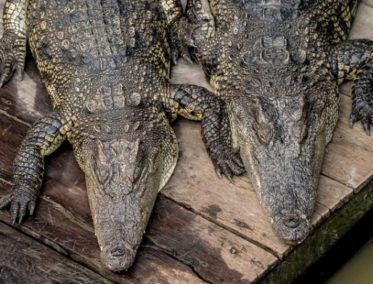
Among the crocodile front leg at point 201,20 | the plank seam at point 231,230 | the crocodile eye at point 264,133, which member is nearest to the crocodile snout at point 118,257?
the plank seam at point 231,230

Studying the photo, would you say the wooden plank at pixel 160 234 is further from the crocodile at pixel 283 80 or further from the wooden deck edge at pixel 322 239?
the crocodile at pixel 283 80

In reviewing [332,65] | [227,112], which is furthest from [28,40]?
[332,65]

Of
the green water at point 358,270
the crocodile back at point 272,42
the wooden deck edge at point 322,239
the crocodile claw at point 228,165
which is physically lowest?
the green water at point 358,270

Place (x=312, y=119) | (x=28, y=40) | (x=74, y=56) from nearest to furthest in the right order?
(x=312, y=119) < (x=74, y=56) < (x=28, y=40)

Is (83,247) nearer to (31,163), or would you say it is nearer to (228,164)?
(31,163)

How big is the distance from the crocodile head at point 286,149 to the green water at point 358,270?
0.73 meters

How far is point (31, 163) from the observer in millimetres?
4926

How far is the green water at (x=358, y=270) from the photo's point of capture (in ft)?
17.1

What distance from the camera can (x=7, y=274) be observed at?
431cm

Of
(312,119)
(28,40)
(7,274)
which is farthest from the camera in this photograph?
(28,40)

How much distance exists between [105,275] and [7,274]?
1.47ft

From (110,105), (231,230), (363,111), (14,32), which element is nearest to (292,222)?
(231,230)

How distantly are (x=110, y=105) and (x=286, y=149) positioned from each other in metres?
0.96

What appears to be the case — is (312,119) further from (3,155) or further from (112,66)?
(3,155)
